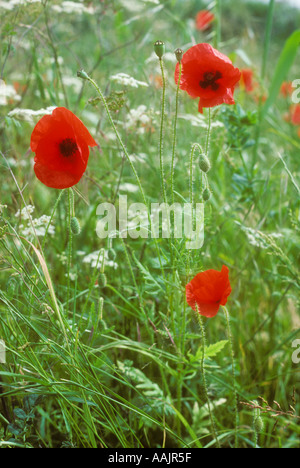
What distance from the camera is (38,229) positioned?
112 centimetres

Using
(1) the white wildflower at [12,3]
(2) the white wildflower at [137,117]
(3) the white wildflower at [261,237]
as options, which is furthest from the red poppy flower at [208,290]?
(1) the white wildflower at [12,3]

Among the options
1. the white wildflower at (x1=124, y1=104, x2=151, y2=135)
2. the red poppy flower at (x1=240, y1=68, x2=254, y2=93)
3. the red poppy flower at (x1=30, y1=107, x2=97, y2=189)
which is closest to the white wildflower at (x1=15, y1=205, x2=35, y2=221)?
the red poppy flower at (x1=30, y1=107, x2=97, y2=189)

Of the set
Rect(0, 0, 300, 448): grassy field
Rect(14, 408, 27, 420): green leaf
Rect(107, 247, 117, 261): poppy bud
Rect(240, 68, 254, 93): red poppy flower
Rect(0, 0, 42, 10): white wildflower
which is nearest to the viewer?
Rect(14, 408, 27, 420): green leaf

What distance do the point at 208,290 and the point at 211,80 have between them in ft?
1.36

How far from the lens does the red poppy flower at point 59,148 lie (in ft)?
2.67

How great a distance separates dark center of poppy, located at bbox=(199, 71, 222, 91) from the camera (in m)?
0.88

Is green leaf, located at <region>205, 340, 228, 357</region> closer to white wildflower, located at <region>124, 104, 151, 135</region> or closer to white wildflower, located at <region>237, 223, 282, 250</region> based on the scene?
white wildflower, located at <region>237, 223, 282, 250</region>

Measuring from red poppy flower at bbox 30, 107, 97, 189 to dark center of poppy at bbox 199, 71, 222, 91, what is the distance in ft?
0.86

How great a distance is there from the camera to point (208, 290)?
0.85 m
